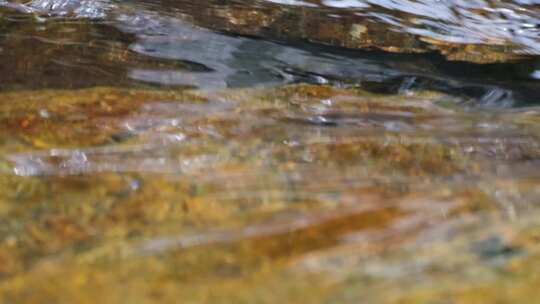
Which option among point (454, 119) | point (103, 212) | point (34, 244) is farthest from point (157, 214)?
point (454, 119)

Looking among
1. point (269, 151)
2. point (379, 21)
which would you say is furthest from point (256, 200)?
point (379, 21)

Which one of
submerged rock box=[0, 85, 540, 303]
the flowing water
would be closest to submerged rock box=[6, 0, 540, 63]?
the flowing water

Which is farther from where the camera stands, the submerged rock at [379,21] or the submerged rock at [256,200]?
the submerged rock at [379,21]

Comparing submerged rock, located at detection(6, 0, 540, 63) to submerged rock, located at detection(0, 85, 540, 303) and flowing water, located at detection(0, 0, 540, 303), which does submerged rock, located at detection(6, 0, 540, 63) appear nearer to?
flowing water, located at detection(0, 0, 540, 303)

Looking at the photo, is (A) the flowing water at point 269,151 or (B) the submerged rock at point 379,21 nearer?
(A) the flowing water at point 269,151

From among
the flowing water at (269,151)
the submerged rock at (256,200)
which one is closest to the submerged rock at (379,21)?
the flowing water at (269,151)

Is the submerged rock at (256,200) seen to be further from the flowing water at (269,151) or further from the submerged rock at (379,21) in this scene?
the submerged rock at (379,21)

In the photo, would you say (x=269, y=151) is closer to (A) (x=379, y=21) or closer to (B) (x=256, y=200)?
(B) (x=256, y=200)

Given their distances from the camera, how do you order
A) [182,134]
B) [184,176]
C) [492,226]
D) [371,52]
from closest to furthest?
[492,226] < [184,176] < [182,134] < [371,52]

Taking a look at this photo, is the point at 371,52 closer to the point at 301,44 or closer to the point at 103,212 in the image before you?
the point at 301,44
